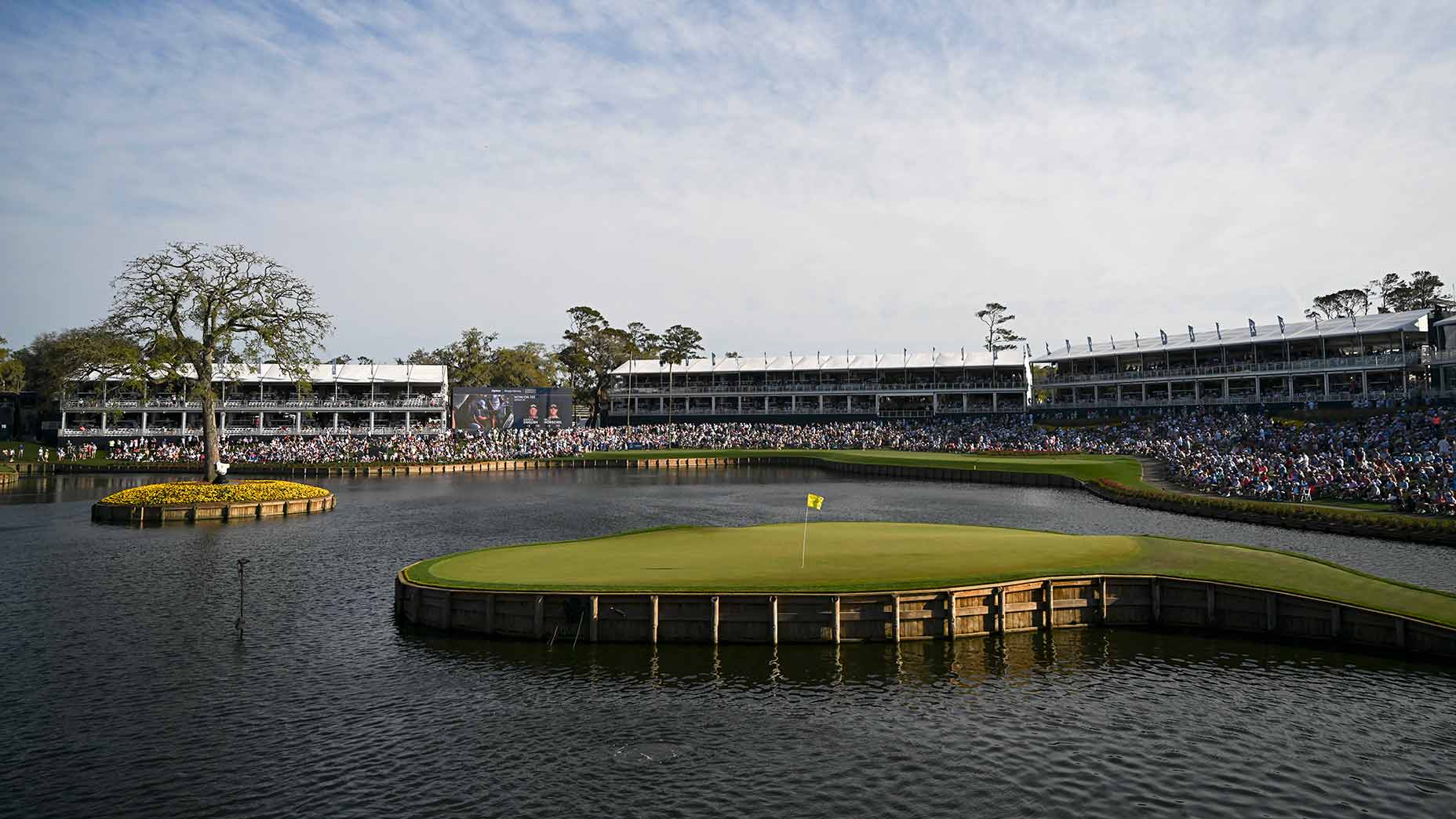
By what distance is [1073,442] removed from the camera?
250 feet

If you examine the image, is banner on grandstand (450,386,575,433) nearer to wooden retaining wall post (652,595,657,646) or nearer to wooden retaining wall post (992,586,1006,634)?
wooden retaining wall post (652,595,657,646)

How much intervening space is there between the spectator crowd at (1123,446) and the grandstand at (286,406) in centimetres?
272

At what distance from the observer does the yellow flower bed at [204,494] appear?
4172 centimetres

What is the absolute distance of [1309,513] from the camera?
35.9 meters

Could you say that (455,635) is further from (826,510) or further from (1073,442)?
(1073,442)

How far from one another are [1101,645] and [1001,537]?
28.5 feet

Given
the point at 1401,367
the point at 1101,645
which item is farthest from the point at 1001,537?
the point at 1401,367

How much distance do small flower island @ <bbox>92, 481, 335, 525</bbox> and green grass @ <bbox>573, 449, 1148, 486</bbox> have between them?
4444 centimetres

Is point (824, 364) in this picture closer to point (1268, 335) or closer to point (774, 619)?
point (1268, 335)

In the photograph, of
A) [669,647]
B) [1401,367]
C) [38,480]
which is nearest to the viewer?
[669,647]

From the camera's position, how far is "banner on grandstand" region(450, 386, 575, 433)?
3607 inches

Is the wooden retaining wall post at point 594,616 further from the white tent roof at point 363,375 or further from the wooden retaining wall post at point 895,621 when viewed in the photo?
the white tent roof at point 363,375

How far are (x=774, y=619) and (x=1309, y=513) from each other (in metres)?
29.0

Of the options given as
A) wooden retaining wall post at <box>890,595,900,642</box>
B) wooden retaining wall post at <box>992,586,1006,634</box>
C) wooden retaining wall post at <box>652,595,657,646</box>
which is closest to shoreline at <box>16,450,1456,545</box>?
wooden retaining wall post at <box>992,586,1006,634</box>
